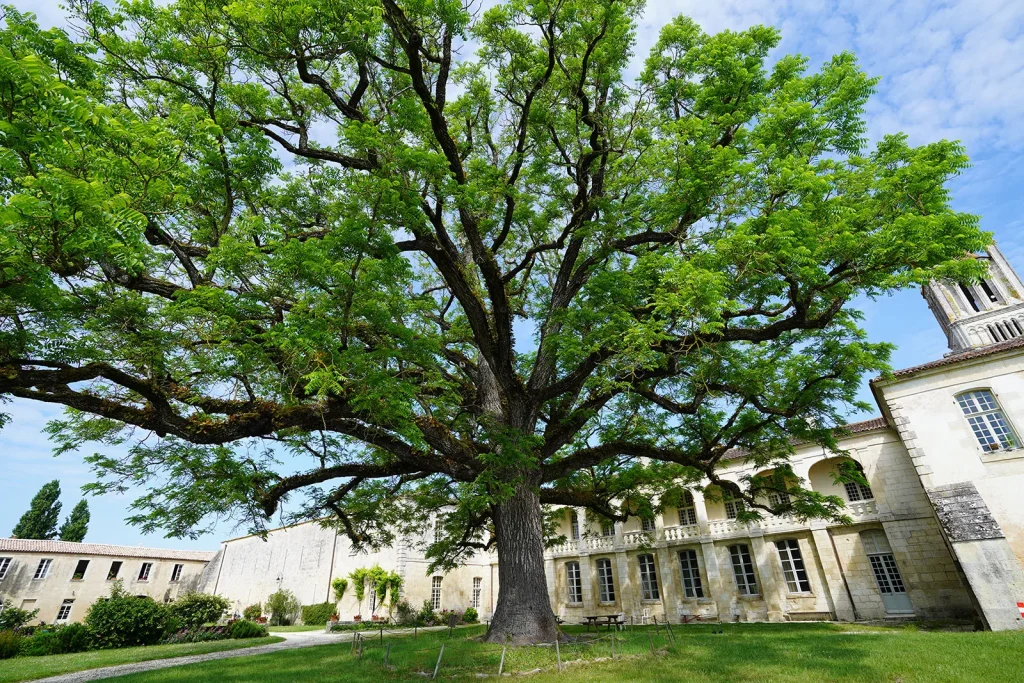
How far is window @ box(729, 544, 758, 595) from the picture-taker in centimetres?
2263

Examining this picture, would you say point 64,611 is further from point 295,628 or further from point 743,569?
point 743,569

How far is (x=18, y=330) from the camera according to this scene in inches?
238

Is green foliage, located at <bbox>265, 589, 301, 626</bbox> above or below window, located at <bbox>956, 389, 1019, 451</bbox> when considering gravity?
below

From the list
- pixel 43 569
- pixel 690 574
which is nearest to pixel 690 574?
pixel 690 574

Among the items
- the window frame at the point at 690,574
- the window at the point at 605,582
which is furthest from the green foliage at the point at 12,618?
the window frame at the point at 690,574

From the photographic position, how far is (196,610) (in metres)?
21.7

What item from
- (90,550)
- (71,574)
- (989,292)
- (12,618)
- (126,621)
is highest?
(989,292)

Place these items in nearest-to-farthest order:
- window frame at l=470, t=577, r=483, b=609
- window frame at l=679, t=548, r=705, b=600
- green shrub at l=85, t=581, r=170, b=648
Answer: green shrub at l=85, t=581, r=170, b=648 < window frame at l=679, t=548, r=705, b=600 < window frame at l=470, t=577, r=483, b=609

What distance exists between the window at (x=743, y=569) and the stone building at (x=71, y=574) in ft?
130

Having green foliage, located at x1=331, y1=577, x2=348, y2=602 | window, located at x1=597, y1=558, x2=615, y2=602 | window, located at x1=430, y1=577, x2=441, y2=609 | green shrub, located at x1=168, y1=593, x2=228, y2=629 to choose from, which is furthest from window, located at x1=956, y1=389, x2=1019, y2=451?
green shrub, located at x1=168, y1=593, x2=228, y2=629

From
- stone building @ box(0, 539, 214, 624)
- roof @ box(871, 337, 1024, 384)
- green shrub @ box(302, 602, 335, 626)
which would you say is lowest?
green shrub @ box(302, 602, 335, 626)

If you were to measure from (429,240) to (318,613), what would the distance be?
1098 inches

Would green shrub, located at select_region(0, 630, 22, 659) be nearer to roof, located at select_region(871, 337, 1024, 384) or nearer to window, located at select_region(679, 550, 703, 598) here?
window, located at select_region(679, 550, 703, 598)

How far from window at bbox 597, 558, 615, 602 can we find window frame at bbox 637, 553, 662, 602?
1.95 m
